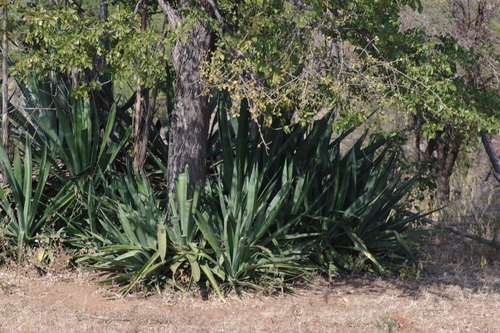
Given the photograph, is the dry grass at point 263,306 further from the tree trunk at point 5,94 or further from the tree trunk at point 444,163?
the tree trunk at point 444,163

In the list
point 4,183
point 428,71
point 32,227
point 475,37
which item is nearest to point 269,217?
point 428,71

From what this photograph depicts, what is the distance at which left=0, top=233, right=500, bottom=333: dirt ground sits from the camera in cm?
512

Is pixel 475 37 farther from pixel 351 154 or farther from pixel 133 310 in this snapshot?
pixel 133 310

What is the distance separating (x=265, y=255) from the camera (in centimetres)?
596

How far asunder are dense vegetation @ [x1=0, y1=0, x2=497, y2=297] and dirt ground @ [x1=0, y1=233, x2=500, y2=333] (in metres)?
0.22

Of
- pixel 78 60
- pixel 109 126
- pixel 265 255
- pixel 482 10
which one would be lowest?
pixel 265 255

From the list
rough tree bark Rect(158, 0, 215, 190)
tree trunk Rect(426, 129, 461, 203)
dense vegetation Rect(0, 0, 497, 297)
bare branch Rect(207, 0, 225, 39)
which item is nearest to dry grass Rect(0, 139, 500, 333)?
dense vegetation Rect(0, 0, 497, 297)

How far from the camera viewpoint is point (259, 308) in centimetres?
560

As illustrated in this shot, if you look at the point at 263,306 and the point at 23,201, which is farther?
the point at 23,201

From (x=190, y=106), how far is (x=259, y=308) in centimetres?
215

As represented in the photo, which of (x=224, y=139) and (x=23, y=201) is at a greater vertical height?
(x=224, y=139)

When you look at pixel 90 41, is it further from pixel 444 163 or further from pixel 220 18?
pixel 444 163

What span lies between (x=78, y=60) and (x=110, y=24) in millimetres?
418

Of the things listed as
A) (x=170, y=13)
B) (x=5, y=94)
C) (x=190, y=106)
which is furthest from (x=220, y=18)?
(x=5, y=94)
